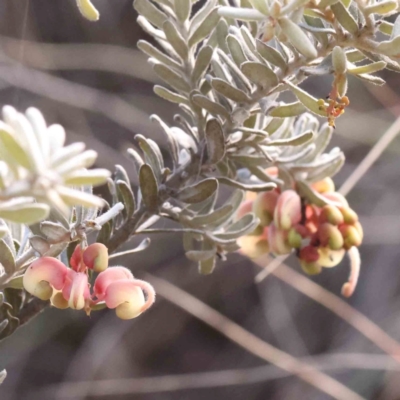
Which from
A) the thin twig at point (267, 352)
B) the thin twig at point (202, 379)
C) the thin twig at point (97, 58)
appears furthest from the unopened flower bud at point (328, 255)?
the thin twig at point (97, 58)

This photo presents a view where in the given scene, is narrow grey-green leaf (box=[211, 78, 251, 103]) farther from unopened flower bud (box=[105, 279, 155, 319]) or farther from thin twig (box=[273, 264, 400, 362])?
thin twig (box=[273, 264, 400, 362])

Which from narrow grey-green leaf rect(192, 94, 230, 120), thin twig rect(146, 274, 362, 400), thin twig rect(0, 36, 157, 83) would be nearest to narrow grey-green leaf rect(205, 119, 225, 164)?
narrow grey-green leaf rect(192, 94, 230, 120)

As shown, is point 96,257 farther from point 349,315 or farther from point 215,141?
point 349,315

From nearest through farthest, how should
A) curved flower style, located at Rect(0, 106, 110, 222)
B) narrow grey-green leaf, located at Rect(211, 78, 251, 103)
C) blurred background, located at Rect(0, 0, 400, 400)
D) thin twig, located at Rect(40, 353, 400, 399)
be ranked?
curved flower style, located at Rect(0, 106, 110, 222), narrow grey-green leaf, located at Rect(211, 78, 251, 103), thin twig, located at Rect(40, 353, 400, 399), blurred background, located at Rect(0, 0, 400, 400)

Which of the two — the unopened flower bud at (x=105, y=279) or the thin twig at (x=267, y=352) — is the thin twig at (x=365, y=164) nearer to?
the unopened flower bud at (x=105, y=279)

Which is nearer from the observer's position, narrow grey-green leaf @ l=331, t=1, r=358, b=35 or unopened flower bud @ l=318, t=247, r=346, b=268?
narrow grey-green leaf @ l=331, t=1, r=358, b=35

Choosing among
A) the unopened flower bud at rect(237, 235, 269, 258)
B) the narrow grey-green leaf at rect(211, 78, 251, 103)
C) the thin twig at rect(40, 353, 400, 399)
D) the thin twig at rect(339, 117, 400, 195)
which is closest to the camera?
the narrow grey-green leaf at rect(211, 78, 251, 103)
